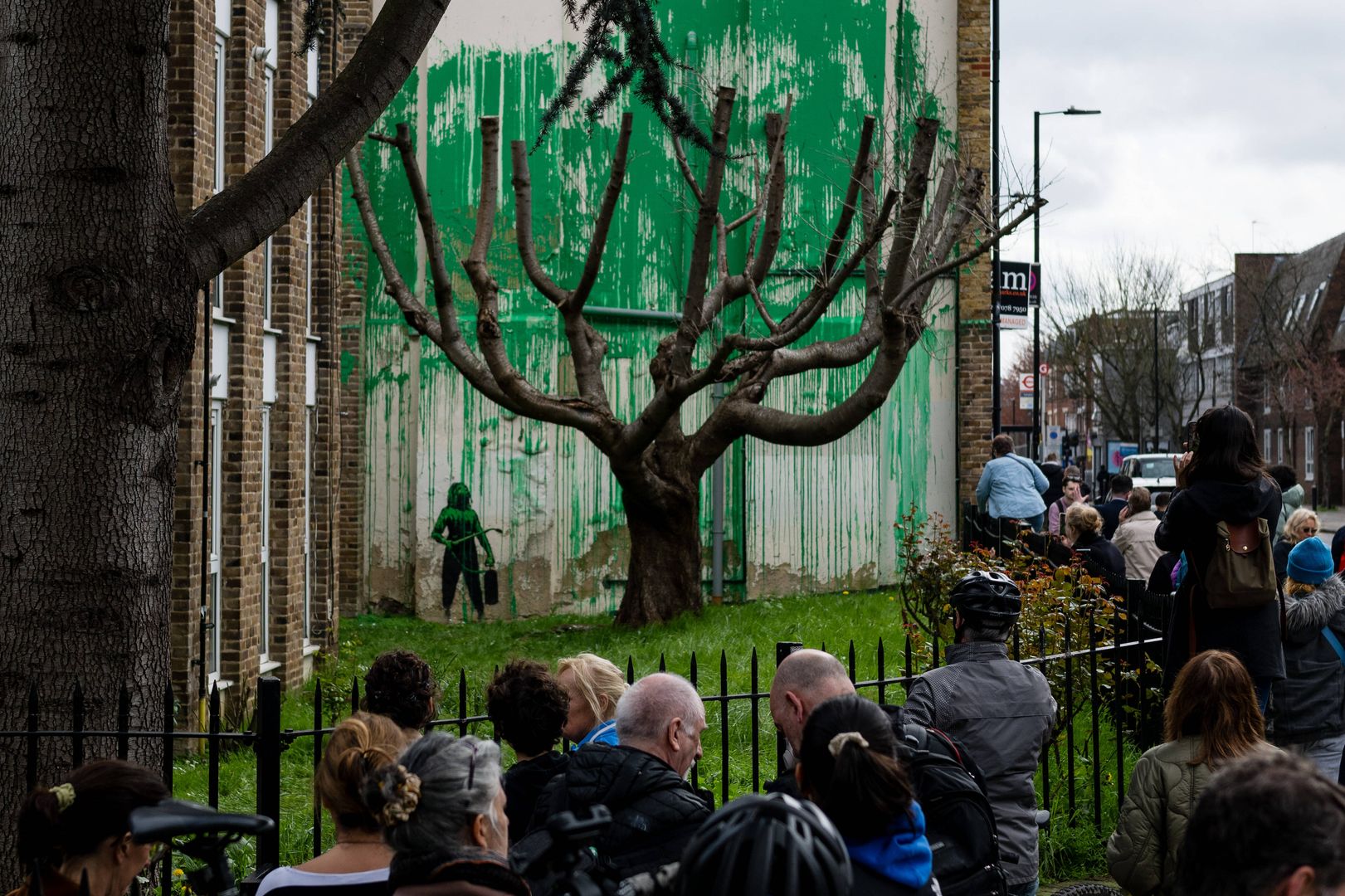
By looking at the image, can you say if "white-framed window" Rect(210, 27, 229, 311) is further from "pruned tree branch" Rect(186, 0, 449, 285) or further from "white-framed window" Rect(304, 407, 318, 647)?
Result: "pruned tree branch" Rect(186, 0, 449, 285)

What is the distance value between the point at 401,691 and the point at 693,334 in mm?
8324

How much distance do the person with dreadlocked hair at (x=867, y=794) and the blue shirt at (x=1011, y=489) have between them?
1264 cm

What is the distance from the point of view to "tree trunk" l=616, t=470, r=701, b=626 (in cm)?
1476

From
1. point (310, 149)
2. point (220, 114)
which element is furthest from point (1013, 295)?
point (310, 149)

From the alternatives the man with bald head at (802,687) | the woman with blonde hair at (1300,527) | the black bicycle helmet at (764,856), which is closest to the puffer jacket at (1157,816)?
the man with bald head at (802,687)

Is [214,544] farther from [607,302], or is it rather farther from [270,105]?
[607,302]

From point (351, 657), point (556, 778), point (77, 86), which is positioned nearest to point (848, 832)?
point (556, 778)

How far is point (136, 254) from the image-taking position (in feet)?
16.2

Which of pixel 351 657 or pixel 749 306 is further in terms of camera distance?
pixel 749 306

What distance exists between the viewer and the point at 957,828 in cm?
381

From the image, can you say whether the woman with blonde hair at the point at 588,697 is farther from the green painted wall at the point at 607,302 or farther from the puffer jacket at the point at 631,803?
the green painted wall at the point at 607,302

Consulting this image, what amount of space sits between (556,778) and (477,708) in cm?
655

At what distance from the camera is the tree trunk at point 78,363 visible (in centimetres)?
484

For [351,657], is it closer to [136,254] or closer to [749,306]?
[749,306]
